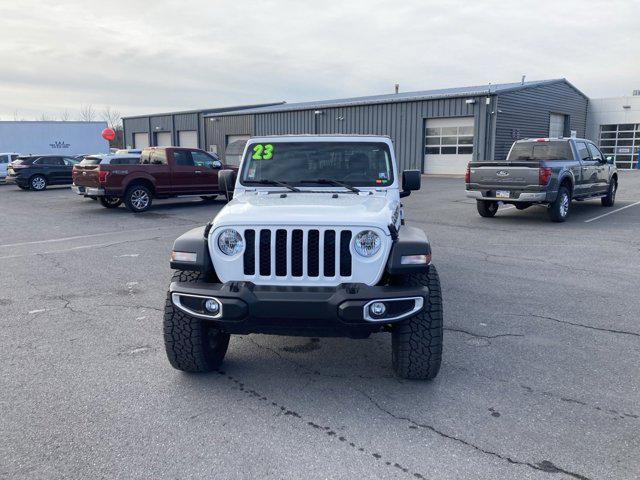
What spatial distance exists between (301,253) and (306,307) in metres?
0.40

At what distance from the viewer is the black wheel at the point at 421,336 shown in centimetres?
367

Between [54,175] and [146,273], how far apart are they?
18.7 metres

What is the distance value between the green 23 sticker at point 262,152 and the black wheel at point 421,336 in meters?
2.12

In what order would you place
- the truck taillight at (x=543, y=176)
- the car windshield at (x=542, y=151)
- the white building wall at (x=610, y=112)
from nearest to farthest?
the truck taillight at (x=543, y=176) < the car windshield at (x=542, y=151) < the white building wall at (x=610, y=112)

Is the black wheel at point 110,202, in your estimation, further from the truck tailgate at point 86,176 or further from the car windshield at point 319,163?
the car windshield at point 319,163

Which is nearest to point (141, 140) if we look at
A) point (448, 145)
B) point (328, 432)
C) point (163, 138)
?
point (163, 138)

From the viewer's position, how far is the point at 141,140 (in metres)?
47.8

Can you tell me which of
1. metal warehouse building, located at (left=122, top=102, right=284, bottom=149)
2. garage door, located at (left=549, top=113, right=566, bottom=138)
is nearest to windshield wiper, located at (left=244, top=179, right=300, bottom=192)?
garage door, located at (left=549, top=113, right=566, bottom=138)

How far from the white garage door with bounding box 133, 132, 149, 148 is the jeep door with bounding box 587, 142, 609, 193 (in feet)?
132

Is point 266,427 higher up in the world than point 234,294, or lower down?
lower down

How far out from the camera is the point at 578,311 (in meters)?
5.60

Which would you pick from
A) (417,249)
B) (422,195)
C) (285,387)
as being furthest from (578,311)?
(422,195)

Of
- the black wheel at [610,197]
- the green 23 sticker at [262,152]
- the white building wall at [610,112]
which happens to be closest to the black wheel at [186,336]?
the green 23 sticker at [262,152]

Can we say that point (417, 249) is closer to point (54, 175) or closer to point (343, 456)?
point (343, 456)
